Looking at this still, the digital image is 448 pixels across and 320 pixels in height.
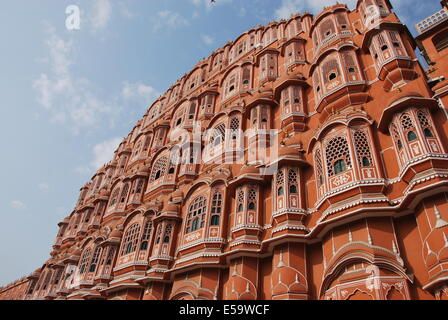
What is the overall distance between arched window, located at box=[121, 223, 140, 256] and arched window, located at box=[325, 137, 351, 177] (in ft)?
41.3

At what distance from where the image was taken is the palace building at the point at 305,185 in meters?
10.1

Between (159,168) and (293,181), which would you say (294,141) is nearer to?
(293,181)

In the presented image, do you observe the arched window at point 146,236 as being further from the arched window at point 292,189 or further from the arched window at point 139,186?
the arched window at point 292,189

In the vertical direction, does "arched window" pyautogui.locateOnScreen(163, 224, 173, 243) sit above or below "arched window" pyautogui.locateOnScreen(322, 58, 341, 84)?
below

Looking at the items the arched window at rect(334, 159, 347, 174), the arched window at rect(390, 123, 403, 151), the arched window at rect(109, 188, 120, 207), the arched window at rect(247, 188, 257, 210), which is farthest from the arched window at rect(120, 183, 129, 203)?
the arched window at rect(390, 123, 403, 151)

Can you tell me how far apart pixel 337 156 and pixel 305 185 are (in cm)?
198

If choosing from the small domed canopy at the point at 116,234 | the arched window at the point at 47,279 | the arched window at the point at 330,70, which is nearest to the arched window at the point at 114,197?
the small domed canopy at the point at 116,234

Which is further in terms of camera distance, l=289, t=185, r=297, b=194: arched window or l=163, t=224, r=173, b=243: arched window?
l=163, t=224, r=173, b=243: arched window

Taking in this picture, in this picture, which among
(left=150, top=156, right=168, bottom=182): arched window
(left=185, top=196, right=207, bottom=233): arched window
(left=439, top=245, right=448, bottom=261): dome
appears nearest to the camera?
(left=439, top=245, right=448, bottom=261): dome

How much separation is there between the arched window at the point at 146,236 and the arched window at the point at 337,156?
11.7 meters

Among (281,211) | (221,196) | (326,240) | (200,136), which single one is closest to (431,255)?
(326,240)

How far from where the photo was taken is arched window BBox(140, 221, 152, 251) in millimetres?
18812

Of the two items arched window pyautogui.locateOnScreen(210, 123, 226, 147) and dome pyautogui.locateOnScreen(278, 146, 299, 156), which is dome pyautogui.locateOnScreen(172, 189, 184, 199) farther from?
dome pyautogui.locateOnScreen(278, 146, 299, 156)

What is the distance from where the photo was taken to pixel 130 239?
2012 centimetres
